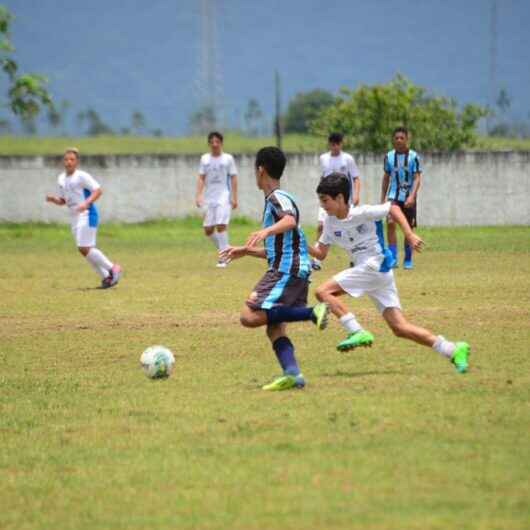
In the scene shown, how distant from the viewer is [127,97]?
19900 cm

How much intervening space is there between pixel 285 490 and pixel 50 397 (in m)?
3.17

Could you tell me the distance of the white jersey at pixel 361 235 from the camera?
895 cm

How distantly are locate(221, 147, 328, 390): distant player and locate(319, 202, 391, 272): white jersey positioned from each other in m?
0.47

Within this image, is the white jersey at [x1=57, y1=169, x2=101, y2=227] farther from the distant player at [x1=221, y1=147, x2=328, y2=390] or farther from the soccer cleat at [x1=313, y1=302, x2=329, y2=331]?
the soccer cleat at [x1=313, y1=302, x2=329, y2=331]

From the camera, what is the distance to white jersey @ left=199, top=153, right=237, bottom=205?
66.1 feet

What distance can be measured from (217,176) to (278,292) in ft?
38.6

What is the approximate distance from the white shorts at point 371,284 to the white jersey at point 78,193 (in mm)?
8078

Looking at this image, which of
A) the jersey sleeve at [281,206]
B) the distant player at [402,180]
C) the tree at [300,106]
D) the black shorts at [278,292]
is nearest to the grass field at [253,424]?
the black shorts at [278,292]

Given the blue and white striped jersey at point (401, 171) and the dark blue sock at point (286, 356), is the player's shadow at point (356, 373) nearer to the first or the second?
the dark blue sock at point (286, 356)

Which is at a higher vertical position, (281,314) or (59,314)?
(281,314)

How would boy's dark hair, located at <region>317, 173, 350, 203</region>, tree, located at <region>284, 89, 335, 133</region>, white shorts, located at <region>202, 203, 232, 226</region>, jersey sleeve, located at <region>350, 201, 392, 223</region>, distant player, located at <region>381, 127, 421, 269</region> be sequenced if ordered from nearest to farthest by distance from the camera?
boy's dark hair, located at <region>317, 173, 350, 203</region> → jersey sleeve, located at <region>350, 201, 392, 223</region> → distant player, located at <region>381, 127, 421, 269</region> → white shorts, located at <region>202, 203, 232, 226</region> → tree, located at <region>284, 89, 335, 133</region>

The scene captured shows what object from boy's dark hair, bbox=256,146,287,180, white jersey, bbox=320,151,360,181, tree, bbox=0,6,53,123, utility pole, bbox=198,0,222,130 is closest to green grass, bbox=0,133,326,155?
utility pole, bbox=198,0,222,130

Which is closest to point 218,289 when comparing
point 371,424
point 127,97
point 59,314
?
point 59,314

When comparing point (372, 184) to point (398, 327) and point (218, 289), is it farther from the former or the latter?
point (398, 327)
